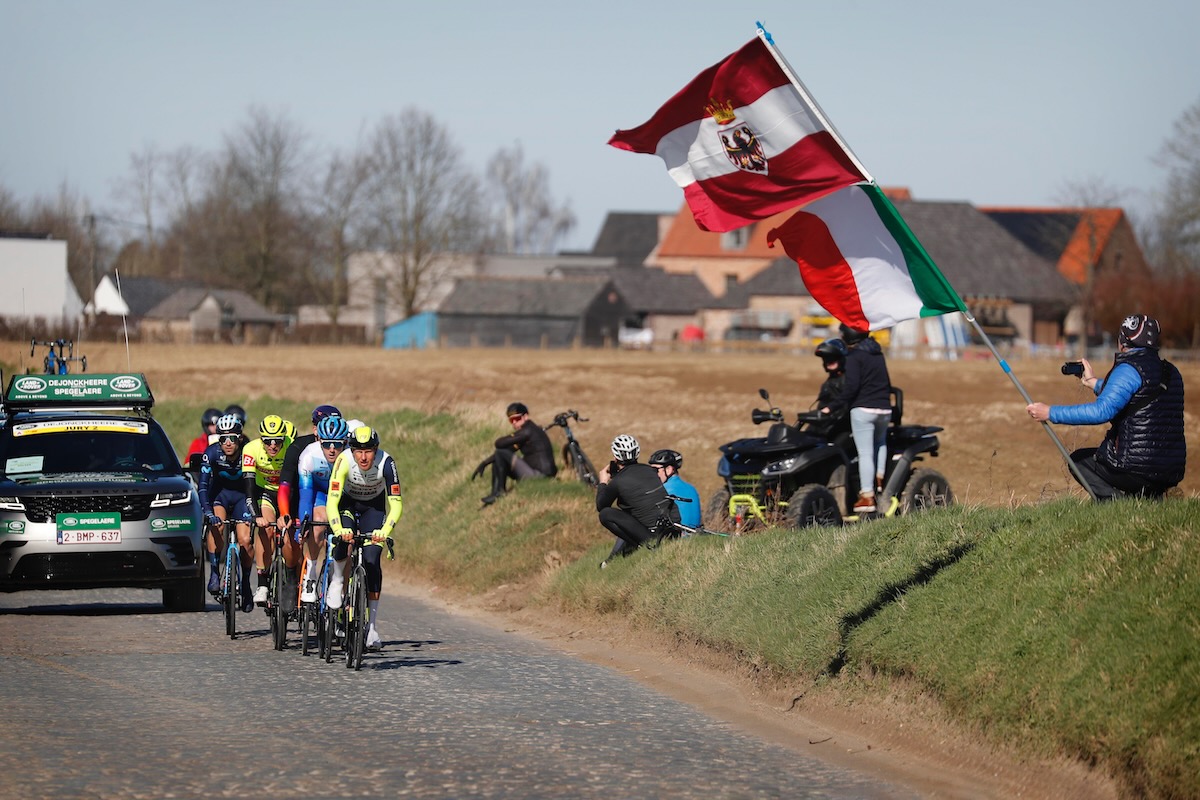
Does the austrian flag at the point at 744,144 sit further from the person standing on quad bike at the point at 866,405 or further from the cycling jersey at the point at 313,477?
the person standing on quad bike at the point at 866,405

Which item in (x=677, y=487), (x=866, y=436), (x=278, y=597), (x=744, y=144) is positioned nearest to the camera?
(x=744, y=144)

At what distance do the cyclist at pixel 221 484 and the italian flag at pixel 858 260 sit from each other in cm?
636

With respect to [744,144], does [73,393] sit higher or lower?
lower

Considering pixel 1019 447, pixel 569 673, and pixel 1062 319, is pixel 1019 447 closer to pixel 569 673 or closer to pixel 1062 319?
pixel 569 673

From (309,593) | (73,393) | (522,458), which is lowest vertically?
(309,593)

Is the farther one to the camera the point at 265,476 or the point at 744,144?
the point at 265,476

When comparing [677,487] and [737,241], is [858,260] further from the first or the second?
[737,241]

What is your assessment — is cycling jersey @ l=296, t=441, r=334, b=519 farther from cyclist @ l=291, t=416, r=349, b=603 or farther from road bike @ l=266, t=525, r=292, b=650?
road bike @ l=266, t=525, r=292, b=650

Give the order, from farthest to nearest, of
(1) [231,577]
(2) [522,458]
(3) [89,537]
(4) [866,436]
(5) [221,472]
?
(2) [522,458] < (4) [866,436] < (5) [221,472] < (3) [89,537] < (1) [231,577]

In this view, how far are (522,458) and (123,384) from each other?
632 centimetres

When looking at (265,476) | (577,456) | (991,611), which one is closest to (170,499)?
(265,476)

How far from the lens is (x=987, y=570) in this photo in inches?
392

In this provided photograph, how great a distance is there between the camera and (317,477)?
13.0 meters

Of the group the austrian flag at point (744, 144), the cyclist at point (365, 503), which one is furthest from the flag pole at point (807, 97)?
the cyclist at point (365, 503)
